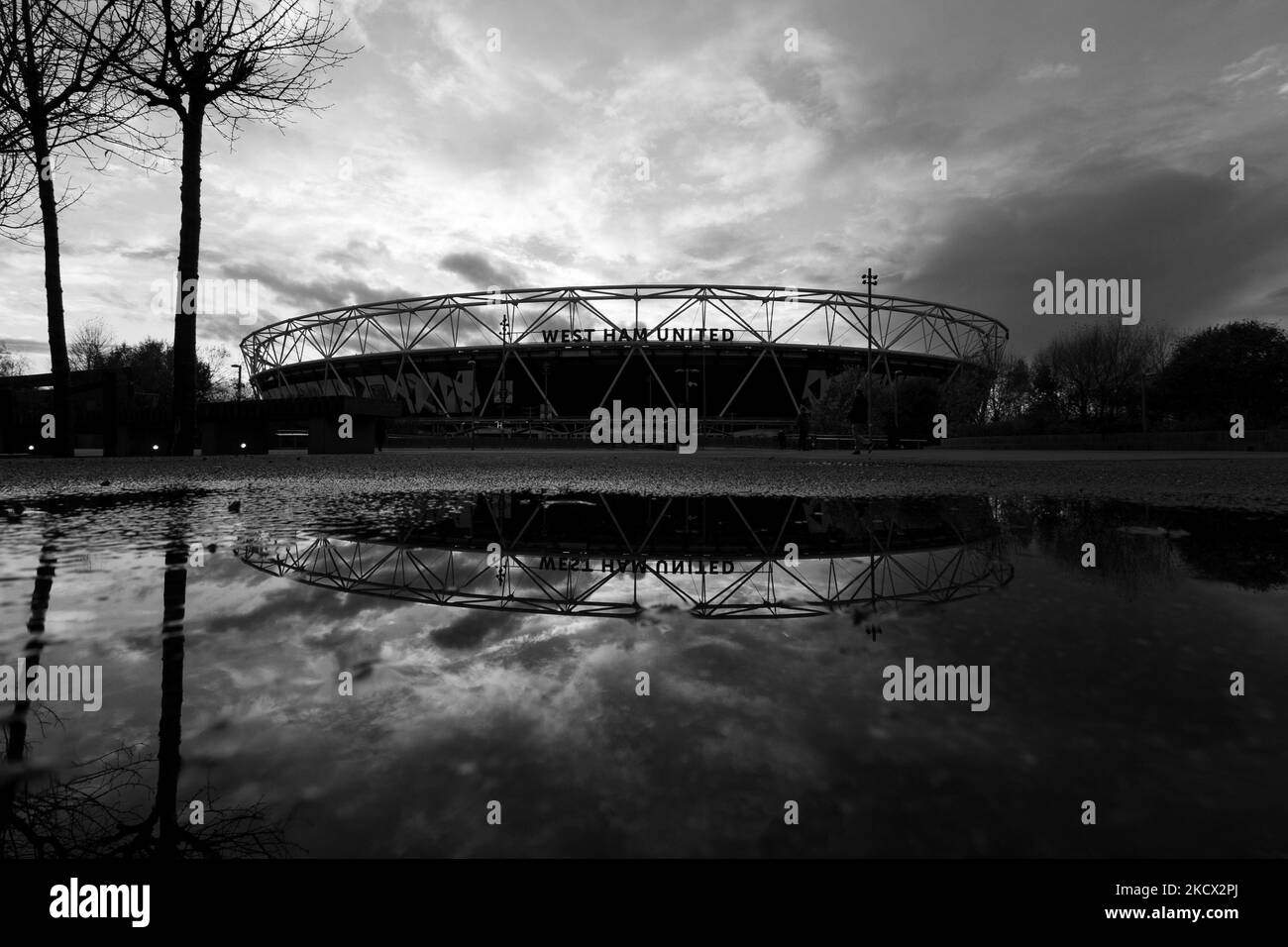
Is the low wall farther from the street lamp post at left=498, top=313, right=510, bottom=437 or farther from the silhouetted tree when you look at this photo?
the street lamp post at left=498, top=313, right=510, bottom=437

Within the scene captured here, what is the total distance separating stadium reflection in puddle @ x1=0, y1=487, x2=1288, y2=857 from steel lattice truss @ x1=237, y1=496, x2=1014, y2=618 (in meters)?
0.03

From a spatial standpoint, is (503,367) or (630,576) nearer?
(630,576)

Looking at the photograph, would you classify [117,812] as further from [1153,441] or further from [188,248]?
[1153,441]

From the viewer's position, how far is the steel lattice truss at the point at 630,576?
96.5 inches

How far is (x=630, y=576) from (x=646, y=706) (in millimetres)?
1503

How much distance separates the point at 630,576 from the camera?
296 centimetres

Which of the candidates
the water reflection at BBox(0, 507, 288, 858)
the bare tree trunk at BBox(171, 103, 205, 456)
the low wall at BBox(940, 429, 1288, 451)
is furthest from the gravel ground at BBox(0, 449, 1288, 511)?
the low wall at BBox(940, 429, 1288, 451)

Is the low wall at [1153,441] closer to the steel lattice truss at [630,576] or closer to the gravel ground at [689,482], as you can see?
the gravel ground at [689,482]

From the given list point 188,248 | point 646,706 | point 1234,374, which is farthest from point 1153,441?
point 646,706

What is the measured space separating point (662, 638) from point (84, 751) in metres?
1.30

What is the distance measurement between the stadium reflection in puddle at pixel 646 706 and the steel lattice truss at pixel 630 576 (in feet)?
0.09

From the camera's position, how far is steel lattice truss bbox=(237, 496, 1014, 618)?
8.04 feet

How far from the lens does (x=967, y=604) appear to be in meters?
2.34
